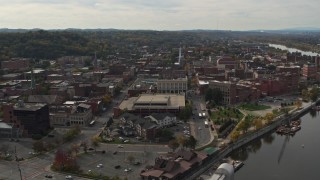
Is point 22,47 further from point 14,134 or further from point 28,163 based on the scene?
point 28,163

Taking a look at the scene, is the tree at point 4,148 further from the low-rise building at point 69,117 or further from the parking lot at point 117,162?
the low-rise building at point 69,117

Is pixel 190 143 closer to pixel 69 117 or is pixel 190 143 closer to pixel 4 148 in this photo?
pixel 4 148

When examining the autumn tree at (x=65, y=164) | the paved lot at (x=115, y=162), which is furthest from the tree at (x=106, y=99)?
the autumn tree at (x=65, y=164)

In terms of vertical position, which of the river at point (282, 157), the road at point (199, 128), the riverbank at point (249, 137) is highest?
the road at point (199, 128)

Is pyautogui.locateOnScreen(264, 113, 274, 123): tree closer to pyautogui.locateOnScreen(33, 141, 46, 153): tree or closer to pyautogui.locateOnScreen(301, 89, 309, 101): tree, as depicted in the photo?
pyautogui.locateOnScreen(301, 89, 309, 101): tree

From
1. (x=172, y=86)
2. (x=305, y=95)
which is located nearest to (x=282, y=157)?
(x=305, y=95)

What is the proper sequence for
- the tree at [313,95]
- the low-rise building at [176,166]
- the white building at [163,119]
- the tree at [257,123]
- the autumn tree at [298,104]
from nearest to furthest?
the low-rise building at [176,166] < the white building at [163,119] < the tree at [257,123] < the autumn tree at [298,104] < the tree at [313,95]
